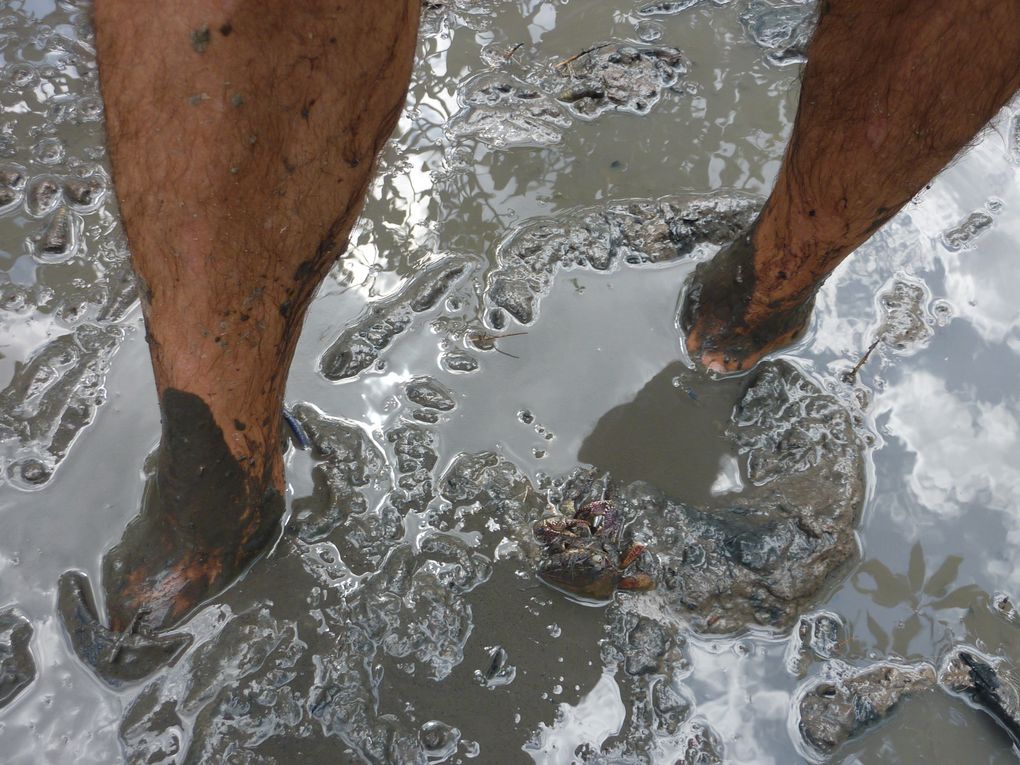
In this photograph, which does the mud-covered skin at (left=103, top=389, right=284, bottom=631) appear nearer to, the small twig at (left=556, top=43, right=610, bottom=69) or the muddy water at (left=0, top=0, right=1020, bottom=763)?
the muddy water at (left=0, top=0, right=1020, bottom=763)

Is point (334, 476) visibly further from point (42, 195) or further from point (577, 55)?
point (577, 55)

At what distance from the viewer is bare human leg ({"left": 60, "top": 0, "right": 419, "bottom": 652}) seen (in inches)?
51.7

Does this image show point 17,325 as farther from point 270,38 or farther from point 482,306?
point 270,38

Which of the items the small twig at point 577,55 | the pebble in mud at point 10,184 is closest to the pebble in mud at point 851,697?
the small twig at point 577,55

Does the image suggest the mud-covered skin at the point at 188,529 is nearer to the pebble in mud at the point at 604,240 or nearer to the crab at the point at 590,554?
the crab at the point at 590,554

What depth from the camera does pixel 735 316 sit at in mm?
2459

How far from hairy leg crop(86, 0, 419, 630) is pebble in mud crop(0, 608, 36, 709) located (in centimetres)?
47

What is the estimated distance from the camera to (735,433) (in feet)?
7.90

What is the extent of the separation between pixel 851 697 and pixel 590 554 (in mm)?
663

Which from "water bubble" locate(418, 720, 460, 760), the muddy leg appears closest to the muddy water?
"water bubble" locate(418, 720, 460, 760)

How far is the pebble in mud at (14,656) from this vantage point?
1.86 metres

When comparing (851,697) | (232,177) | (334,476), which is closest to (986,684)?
(851,697)

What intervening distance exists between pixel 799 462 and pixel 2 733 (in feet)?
6.44

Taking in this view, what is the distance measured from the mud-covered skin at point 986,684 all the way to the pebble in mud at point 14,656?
2054mm
